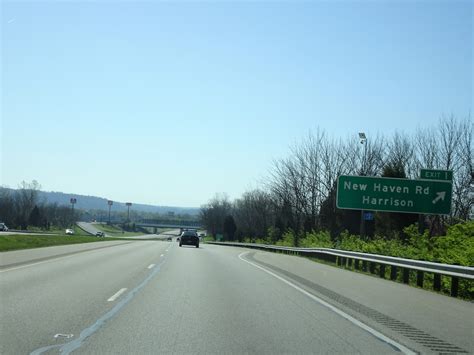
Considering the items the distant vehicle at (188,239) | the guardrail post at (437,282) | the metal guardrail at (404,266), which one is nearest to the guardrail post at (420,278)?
the metal guardrail at (404,266)

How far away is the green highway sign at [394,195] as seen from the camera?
28.1 m

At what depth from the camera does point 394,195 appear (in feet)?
95.8

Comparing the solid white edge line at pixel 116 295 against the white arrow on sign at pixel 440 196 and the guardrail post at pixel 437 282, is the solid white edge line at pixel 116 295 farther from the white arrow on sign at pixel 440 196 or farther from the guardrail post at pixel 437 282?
the white arrow on sign at pixel 440 196

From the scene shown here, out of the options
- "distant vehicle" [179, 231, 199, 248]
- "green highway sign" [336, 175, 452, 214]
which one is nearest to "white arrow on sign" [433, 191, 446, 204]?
"green highway sign" [336, 175, 452, 214]

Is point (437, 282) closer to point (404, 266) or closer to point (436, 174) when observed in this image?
point (404, 266)

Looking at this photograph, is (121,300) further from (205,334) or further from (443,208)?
(443,208)

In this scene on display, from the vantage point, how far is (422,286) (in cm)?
1855

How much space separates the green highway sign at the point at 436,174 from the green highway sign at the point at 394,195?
24 cm

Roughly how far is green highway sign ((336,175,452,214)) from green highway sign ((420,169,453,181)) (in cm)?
24

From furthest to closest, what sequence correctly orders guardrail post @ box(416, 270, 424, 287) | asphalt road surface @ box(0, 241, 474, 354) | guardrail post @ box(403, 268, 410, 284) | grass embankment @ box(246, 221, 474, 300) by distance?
guardrail post @ box(403, 268, 410, 284) → guardrail post @ box(416, 270, 424, 287) → grass embankment @ box(246, 221, 474, 300) → asphalt road surface @ box(0, 241, 474, 354)

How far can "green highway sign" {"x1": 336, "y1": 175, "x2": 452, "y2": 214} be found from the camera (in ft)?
92.1

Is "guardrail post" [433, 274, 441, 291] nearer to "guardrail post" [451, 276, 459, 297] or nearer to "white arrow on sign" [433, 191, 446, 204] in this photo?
"guardrail post" [451, 276, 459, 297]

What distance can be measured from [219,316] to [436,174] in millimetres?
19737

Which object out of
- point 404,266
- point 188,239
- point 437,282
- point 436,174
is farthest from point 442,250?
point 188,239
